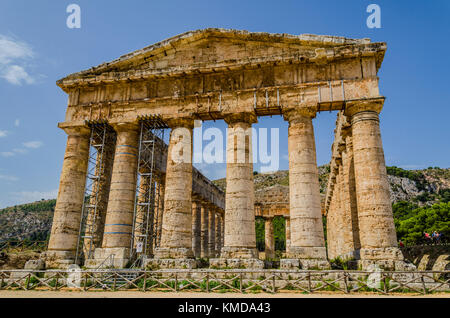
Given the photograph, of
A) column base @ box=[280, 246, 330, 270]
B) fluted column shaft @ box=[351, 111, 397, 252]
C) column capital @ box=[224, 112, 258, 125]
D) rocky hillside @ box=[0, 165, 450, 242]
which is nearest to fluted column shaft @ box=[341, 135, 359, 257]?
fluted column shaft @ box=[351, 111, 397, 252]

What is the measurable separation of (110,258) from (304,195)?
10789 millimetres

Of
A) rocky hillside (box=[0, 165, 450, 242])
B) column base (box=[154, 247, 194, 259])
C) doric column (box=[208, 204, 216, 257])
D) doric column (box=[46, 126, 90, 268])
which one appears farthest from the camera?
rocky hillside (box=[0, 165, 450, 242])

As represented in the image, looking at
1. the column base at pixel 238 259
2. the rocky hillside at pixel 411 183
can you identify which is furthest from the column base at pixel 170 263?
the rocky hillside at pixel 411 183

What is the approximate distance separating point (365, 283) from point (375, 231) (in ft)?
9.40

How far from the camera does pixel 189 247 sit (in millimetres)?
17047

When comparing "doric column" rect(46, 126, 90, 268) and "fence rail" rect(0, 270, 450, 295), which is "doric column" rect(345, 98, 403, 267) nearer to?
"fence rail" rect(0, 270, 450, 295)

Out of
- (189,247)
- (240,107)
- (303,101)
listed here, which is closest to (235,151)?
(240,107)

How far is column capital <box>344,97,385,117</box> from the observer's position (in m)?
15.9

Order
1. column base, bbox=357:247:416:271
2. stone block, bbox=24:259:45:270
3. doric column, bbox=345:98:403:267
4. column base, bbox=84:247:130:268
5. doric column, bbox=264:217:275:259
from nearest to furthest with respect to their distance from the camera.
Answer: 1. column base, bbox=357:247:416:271
2. doric column, bbox=345:98:403:267
3. column base, bbox=84:247:130:268
4. stone block, bbox=24:259:45:270
5. doric column, bbox=264:217:275:259

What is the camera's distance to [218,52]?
1900cm

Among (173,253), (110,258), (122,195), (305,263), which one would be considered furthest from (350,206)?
(110,258)

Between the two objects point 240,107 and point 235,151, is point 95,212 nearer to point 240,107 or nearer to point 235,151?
point 235,151

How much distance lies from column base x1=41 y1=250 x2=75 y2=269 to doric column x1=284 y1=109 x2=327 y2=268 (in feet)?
39.3

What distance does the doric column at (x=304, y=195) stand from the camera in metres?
14.9
